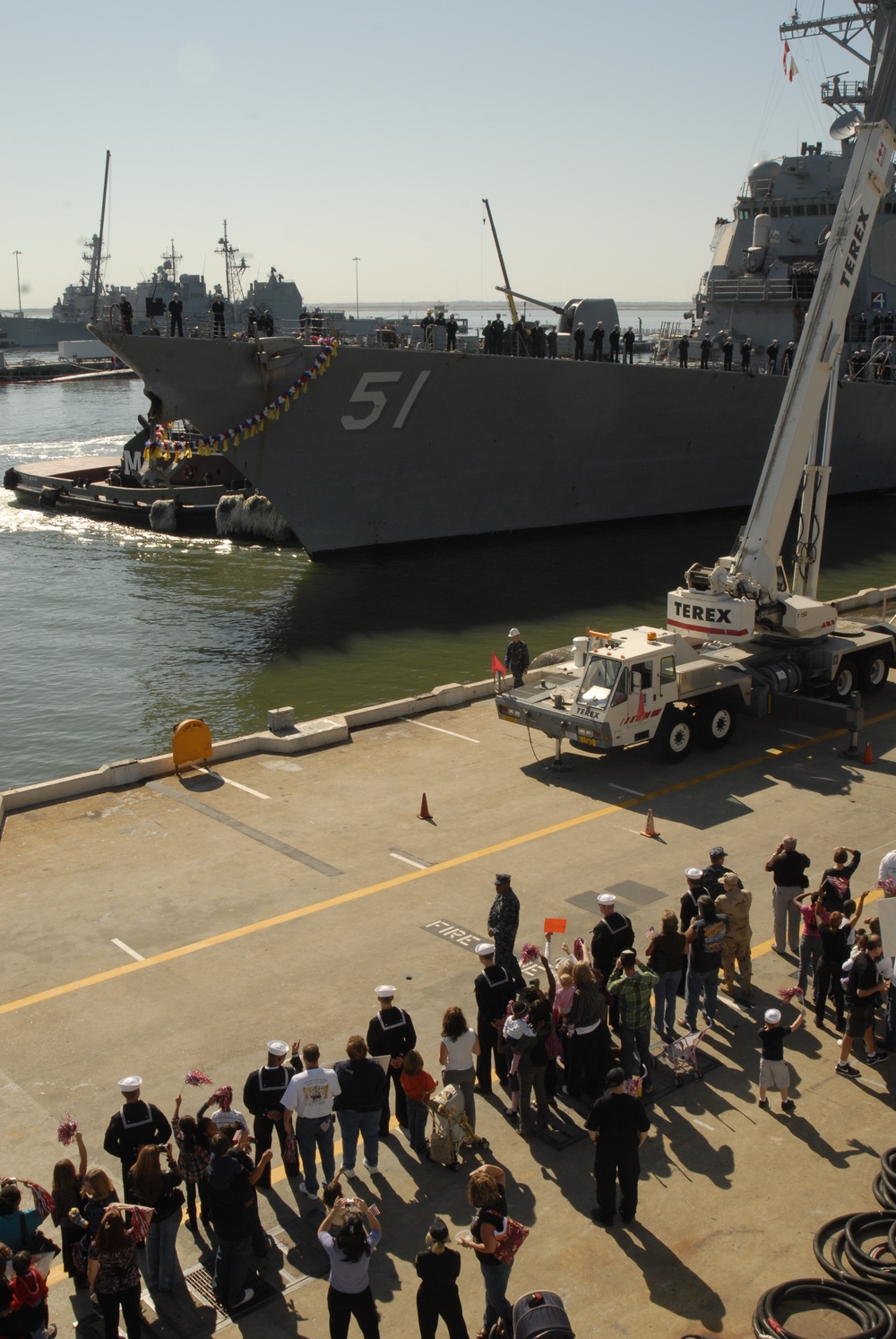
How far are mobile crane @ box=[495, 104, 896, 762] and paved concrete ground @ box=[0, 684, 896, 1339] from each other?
0.66 meters

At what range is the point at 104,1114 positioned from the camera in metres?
8.38

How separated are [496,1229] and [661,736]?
33.8 feet

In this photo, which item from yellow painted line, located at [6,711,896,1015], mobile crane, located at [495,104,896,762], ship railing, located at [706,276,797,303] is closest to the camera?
yellow painted line, located at [6,711,896,1015]

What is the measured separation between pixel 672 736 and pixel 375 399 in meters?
17.4

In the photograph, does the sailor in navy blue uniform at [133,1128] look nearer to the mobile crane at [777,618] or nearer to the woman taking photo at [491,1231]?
the woman taking photo at [491,1231]

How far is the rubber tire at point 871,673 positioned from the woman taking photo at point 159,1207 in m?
14.5

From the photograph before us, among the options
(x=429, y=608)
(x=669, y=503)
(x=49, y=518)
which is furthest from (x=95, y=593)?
(x=669, y=503)

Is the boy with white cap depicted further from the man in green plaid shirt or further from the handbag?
the handbag

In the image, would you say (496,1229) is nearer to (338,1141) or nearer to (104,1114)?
(338,1141)

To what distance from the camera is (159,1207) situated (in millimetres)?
6531

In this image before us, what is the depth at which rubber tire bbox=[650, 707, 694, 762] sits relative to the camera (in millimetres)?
15766

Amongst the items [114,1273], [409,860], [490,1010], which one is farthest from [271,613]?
[114,1273]

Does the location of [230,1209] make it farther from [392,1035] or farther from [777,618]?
[777,618]

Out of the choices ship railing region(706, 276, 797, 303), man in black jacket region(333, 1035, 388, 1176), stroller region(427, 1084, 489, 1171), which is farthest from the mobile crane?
ship railing region(706, 276, 797, 303)
